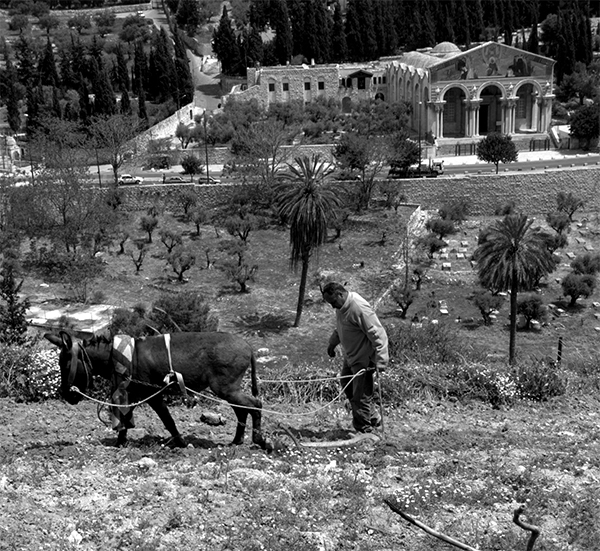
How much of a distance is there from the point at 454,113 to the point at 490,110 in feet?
8.26

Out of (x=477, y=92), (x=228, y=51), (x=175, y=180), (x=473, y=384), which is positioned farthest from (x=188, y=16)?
(x=473, y=384)

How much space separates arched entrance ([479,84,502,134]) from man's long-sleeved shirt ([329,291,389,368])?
52040 millimetres

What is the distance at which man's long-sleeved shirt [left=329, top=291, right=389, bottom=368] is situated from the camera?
27.7 ft

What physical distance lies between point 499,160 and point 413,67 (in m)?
15.8

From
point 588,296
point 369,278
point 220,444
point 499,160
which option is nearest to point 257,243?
point 369,278

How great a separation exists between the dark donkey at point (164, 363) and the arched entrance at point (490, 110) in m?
52.9

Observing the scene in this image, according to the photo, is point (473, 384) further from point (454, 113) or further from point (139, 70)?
point (139, 70)

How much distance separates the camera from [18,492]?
735 centimetres

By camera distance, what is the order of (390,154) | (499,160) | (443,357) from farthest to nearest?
(499,160) → (390,154) → (443,357)

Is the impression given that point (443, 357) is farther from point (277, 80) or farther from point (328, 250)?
point (277, 80)

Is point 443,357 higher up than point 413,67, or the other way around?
point 413,67

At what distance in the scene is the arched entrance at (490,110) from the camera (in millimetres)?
58281

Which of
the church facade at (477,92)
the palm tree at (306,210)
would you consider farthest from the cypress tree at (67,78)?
the palm tree at (306,210)

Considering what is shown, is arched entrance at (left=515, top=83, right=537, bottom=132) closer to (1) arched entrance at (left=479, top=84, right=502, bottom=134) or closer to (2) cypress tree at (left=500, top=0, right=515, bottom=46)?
(1) arched entrance at (left=479, top=84, right=502, bottom=134)
